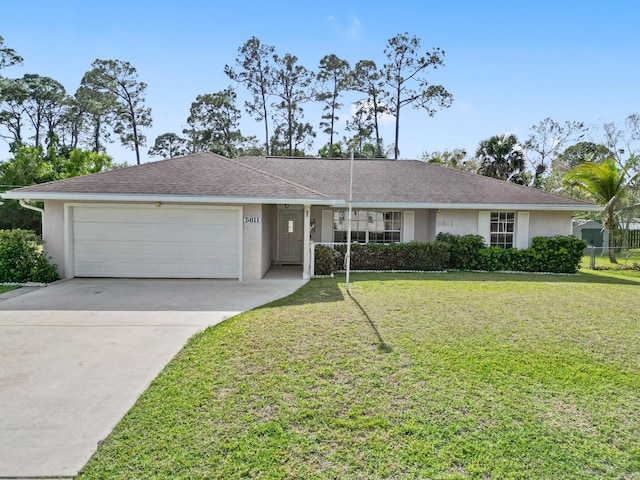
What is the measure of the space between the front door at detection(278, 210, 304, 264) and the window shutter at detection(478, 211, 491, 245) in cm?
680

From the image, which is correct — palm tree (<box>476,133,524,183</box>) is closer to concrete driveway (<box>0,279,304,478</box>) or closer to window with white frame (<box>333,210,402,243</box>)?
window with white frame (<box>333,210,402,243</box>)

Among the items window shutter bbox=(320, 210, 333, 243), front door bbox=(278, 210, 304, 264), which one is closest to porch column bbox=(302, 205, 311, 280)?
window shutter bbox=(320, 210, 333, 243)

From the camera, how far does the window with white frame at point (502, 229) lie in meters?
14.0

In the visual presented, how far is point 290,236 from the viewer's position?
15062 mm

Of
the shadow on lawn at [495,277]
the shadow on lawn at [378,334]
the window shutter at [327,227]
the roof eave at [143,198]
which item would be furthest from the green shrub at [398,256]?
the shadow on lawn at [378,334]

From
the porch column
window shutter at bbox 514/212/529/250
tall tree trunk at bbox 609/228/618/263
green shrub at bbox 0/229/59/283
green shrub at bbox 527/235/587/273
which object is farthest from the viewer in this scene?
tall tree trunk at bbox 609/228/618/263

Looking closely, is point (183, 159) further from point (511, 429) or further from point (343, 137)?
point (343, 137)

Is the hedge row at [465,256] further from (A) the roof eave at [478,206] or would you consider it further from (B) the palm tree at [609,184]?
(B) the palm tree at [609,184]

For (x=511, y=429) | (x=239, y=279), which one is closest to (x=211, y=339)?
(x=511, y=429)

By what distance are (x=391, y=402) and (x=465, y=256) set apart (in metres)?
10.6

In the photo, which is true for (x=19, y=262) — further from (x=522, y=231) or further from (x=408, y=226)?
(x=522, y=231)

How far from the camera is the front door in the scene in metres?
14.9

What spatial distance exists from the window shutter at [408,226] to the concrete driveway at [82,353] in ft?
20.2

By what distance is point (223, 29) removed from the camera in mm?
12336
